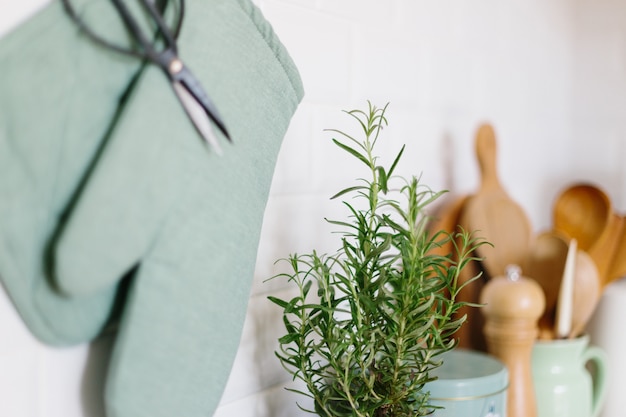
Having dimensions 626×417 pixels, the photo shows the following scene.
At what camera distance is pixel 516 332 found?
84 centimetres

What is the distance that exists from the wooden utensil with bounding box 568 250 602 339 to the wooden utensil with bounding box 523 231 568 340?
3cm

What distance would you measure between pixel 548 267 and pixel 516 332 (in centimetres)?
19

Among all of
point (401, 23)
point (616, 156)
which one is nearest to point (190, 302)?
point (401, 23)

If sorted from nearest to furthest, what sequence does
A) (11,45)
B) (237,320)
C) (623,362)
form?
1. (11,45)
2. (237,320)
3. (623,362)

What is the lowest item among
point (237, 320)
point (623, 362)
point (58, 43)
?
point (623, 362)

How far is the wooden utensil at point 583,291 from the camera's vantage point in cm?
94

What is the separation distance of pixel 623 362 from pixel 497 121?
0.41m

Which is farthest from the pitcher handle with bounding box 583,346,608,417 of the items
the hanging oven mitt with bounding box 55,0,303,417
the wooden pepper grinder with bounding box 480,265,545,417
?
the hanging oven mitt with bounding box 55,0,303,417

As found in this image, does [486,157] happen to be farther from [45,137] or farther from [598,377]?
[45,137]

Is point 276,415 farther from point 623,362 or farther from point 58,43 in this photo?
point 623,362

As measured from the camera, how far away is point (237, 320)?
1.87ft

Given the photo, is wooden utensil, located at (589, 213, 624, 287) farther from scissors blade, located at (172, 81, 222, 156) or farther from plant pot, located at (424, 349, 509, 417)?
scissors blade, located at (172, 81, 222, 156)

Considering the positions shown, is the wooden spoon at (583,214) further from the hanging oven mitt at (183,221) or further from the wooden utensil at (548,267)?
the hanging oven mitt at (183,221)

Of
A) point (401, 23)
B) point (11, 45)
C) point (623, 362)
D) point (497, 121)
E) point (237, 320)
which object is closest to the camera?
point (11, 45)
